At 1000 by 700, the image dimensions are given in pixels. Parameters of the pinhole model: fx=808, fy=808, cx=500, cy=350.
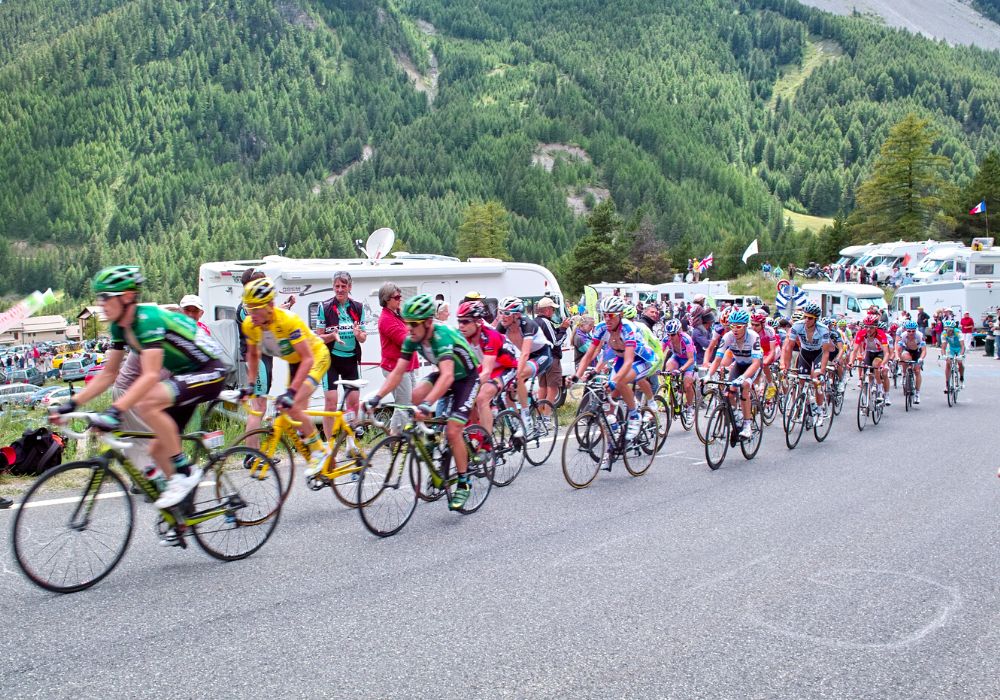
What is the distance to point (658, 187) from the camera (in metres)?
166

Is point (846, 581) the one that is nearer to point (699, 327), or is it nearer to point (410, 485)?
point (410, 485)

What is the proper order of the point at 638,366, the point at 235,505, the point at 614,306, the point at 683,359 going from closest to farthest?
the point at 235,505 → the point at 614,306 → the point at 638,366 → the point at 683,359

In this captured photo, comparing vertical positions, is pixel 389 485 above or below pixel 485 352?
below

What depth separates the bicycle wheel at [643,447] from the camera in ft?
29.8

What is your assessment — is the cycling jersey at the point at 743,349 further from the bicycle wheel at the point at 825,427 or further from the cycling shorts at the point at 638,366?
the bicycle wheel at the point at 825,427

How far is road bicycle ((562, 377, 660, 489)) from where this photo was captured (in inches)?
331

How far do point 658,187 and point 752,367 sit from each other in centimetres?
16207

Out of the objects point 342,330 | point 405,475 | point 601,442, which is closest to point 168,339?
point 405,475

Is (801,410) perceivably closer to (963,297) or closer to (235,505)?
(235,505)

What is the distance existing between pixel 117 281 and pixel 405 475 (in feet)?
8.85

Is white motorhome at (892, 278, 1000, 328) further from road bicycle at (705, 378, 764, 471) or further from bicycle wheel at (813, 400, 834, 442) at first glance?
road bicycle at (705, 378, 764, 471)

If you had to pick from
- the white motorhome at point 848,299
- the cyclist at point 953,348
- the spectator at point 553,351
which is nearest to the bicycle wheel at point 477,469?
the spectator at point 553,351

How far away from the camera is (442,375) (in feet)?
21.6

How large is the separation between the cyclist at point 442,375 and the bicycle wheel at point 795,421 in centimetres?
602
